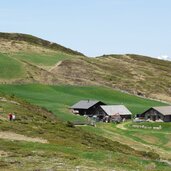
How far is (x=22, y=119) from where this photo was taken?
69.4m

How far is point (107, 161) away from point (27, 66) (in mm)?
131897

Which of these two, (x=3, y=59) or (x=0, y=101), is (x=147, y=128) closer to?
(x=0, y=101)

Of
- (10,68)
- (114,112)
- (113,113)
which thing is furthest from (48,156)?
(10,68)

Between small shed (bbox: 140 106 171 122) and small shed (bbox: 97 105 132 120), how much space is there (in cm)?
427

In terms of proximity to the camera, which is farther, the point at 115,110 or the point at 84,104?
the point at 84,104

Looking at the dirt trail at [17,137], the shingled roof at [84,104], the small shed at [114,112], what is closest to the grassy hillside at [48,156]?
the dirt trail at [17,137]

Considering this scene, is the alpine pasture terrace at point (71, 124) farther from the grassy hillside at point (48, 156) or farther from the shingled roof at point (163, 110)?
the shingled roof at point (163, 110)

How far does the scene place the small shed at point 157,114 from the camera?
12519cm

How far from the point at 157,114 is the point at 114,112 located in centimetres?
1182

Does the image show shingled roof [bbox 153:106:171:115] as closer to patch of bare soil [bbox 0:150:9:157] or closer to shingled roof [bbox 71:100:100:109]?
shingled roof [bbox 71:100:100:109]

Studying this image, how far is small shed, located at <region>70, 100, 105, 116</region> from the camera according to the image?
125 m

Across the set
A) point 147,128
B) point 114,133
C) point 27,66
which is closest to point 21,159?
point 114,133

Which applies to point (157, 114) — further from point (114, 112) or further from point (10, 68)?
point (10, 68)

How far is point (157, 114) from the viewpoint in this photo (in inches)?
4966
